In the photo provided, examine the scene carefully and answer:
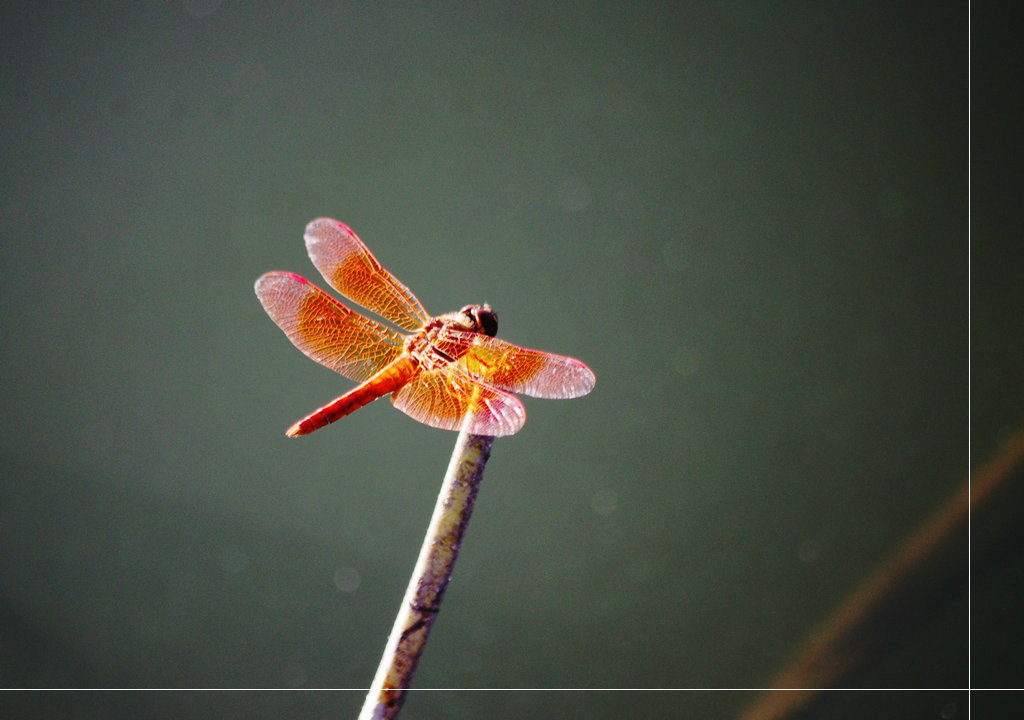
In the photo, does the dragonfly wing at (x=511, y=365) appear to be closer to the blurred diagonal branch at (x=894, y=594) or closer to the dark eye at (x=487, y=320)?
the dark eye at (x=487, y=320)

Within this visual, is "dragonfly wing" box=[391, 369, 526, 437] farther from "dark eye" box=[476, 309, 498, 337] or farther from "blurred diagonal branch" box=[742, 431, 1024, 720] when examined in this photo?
"blurred diagonal branch" box=[742, 431, 1024, 720]

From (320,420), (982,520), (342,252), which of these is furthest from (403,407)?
(982,520)

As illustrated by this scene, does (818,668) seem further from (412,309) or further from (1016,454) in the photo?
(412,309)

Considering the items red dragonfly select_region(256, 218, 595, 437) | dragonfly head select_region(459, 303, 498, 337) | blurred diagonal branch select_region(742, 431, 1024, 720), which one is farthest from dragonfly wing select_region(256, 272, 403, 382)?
blurred diagonal branch select_region(742, 431, 1024, 720)

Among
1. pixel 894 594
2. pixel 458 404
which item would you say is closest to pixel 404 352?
pixel 458 404

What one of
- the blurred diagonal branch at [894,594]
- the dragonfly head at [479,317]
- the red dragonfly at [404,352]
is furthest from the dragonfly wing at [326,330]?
the blurred diagonal branch at [894,594]

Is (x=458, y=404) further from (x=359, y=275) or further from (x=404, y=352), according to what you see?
(x=359, y=275)

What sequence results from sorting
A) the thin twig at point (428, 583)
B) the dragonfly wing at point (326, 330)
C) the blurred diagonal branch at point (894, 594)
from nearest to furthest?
the thin twig at point (428, 583), the dragonfly wing at point (326, 330), the blurred diagonal branch at point (894, 594)
